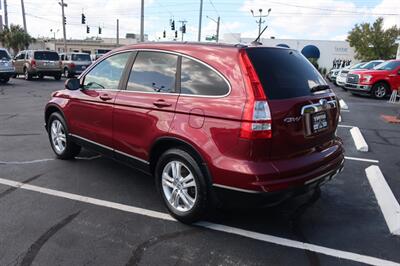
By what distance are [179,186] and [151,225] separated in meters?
0.49

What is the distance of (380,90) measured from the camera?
16.0 m

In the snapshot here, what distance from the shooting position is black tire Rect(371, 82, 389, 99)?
15.9 meters

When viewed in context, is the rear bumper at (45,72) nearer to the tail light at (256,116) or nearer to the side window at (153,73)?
the side window at (153,73)

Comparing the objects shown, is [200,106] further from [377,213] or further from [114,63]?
[377,213]

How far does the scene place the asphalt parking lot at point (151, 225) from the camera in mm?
3090

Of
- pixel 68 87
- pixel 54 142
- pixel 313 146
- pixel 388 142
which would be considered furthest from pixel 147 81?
pixel 388 142

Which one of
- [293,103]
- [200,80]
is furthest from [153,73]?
[293,103]

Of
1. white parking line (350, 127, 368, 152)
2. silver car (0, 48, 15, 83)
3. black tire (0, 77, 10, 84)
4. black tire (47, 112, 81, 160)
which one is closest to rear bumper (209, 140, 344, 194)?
black tire (47, 112, 81, 160)

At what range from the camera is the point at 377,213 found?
399 cm

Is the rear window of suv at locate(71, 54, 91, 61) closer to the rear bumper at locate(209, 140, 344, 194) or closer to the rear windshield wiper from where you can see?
the rear windshield wiper

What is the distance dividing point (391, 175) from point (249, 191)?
3254 mm

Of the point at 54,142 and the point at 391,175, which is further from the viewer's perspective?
the point at 54,142

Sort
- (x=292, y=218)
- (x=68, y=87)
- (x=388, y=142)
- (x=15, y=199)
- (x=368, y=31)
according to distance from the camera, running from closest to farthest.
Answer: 1. (x=292, y=218)
2. (x=15, y=199)
3. (x=68, y=87)
4. (x=388, y=142)
5. (x=368, y=31)

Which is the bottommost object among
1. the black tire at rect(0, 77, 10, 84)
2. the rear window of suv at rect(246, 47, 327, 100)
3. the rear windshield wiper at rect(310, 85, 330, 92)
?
the black tire at rect(0, 77, 10, 84)
